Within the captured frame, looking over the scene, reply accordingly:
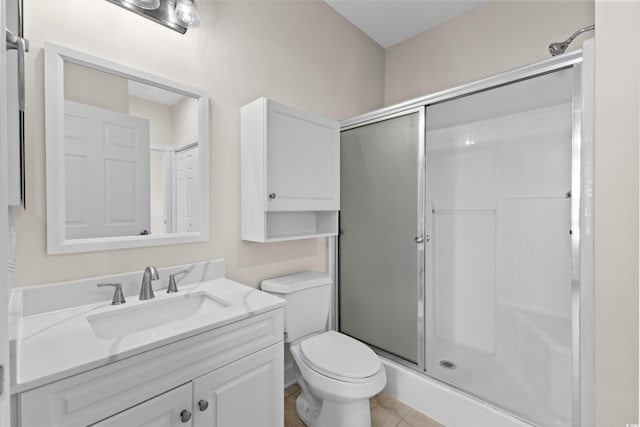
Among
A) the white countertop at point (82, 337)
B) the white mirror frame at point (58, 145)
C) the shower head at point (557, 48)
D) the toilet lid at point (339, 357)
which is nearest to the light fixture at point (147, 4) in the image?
the white mirror frame at point (58, 145)

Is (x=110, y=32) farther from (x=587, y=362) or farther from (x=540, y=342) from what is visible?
(x=540, y=342)

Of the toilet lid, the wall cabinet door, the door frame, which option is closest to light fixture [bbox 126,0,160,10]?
the wall cabinet door

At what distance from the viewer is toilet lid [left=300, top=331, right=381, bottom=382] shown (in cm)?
137

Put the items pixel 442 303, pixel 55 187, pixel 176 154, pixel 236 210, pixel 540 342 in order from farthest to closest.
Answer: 1. pixel 442 303
2. pixel 540 342
3. pixel 236 210
4. pixel 176 154
5. pixel 55 187

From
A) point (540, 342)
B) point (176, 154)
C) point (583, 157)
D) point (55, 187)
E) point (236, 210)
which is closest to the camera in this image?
point (55, 187)

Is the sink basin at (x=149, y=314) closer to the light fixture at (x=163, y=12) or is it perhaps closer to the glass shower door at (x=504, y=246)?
the light fixture at (x=163, y=12)

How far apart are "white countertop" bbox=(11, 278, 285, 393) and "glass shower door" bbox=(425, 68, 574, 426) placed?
1.33 m

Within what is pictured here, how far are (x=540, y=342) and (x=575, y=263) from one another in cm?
110

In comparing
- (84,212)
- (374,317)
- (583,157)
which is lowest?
(374,317)

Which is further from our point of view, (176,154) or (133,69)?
(176,154)

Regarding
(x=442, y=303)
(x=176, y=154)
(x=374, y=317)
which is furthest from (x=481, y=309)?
(x=176, y=154)

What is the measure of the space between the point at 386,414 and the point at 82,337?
1.54 meters

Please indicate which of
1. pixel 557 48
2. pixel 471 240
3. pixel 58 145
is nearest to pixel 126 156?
pixel 58 145

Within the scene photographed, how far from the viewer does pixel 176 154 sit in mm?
1443
